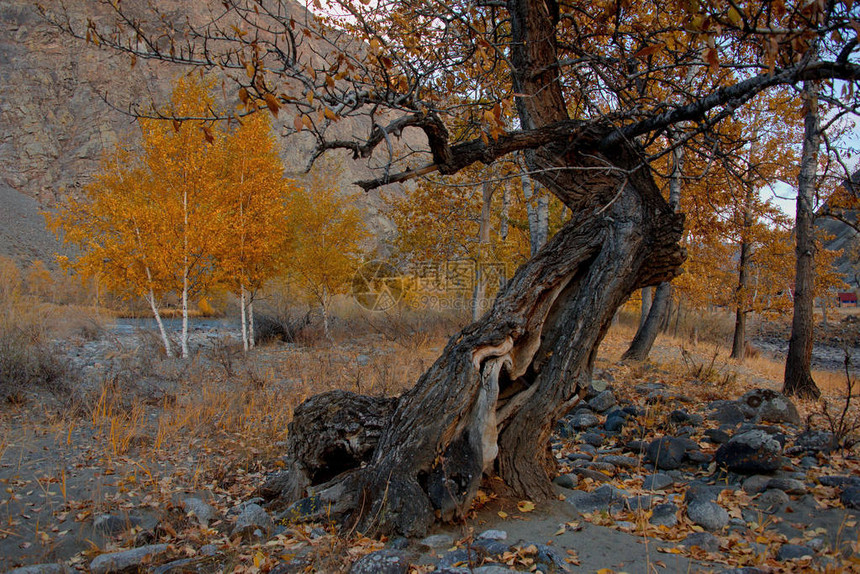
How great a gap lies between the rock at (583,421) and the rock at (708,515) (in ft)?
8.55

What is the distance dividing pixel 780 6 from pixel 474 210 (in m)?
13.4

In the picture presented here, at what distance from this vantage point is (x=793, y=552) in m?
2.71

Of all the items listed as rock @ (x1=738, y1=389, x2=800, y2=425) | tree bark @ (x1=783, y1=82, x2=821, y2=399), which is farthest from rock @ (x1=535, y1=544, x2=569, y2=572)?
tree bark @ (x1=783, y1=82, x2=821, y2=399)

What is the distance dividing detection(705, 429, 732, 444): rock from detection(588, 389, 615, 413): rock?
4.92ft

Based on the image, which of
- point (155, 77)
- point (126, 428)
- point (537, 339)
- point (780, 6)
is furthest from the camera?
point (155, 77)

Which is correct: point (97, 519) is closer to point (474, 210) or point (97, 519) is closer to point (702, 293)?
point (474, 210)

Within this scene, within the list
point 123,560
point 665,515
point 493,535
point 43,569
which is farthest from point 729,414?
point 43,569

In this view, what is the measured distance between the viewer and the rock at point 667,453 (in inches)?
181

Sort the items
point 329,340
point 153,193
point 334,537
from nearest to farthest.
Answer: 1. point 334,537
2. point 153,193
3. point 329,340

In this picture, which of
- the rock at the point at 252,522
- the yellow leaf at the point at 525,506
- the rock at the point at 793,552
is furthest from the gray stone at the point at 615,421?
the rock at the point at 252,522

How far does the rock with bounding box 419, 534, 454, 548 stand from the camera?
10.1ft

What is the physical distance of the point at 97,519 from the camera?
375cm

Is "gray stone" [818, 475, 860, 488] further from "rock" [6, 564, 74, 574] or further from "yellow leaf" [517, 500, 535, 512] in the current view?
"rock" [6, 564, 74, 574]

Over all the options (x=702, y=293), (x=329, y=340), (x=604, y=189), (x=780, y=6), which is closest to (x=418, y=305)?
(x=329, y=340)
